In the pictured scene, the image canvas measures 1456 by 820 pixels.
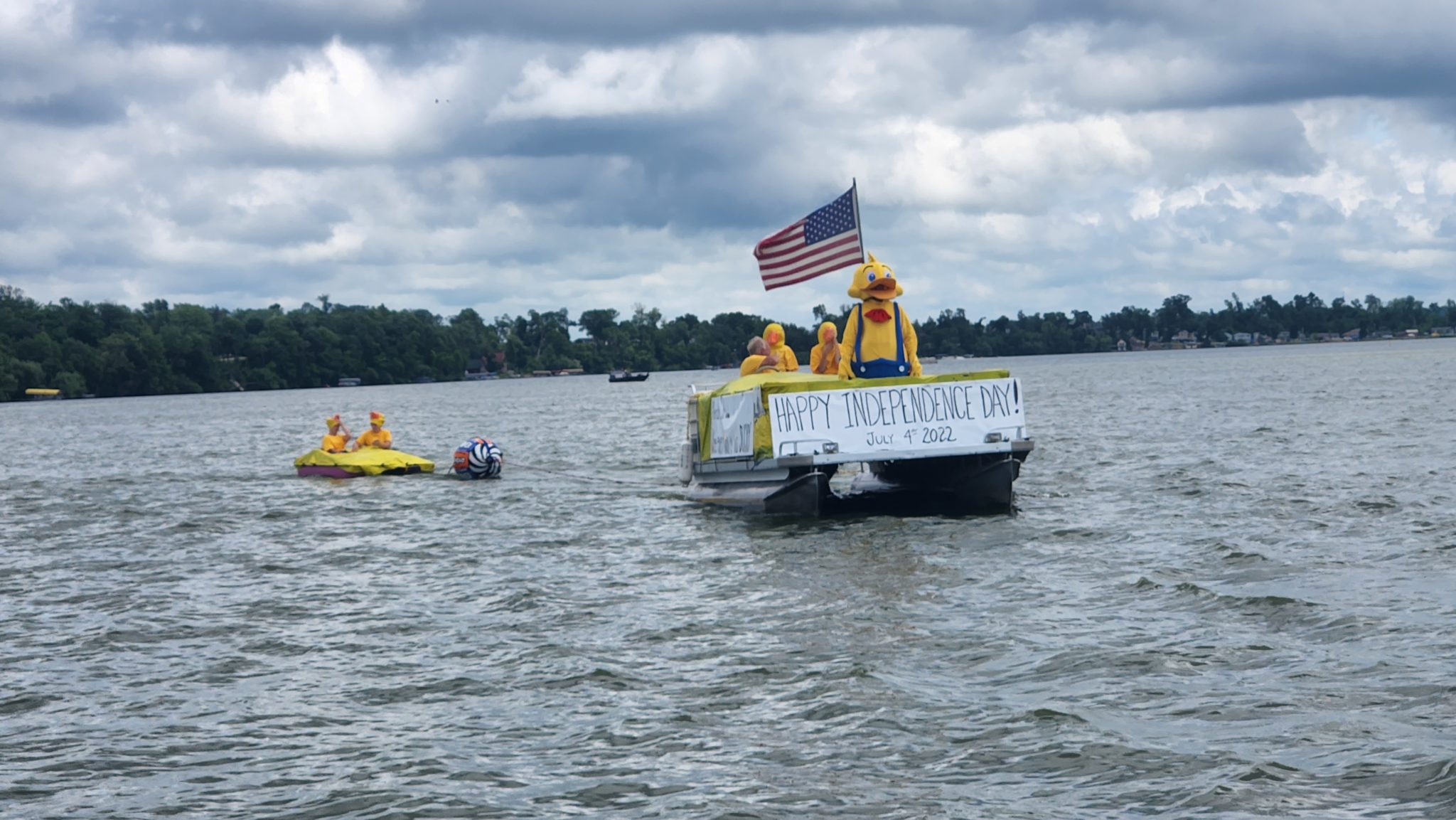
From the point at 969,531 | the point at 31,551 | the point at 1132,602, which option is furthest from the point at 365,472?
the point at 1132,602

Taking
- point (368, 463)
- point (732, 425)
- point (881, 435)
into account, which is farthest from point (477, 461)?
point (881, 435)

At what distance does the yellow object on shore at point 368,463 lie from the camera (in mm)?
30875

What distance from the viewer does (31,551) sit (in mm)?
20188

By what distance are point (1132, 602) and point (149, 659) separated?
26.3 feet

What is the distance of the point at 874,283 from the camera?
20.2 metres

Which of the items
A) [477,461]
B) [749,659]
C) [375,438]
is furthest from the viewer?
[375,438]

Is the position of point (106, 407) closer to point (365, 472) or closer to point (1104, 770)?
point (365, 472)

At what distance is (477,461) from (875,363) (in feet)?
40.5

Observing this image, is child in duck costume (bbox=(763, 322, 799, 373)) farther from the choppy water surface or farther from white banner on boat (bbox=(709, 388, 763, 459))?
the choppy water surface

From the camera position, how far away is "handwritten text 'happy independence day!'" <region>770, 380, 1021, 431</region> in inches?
753

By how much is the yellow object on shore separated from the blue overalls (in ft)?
44.6

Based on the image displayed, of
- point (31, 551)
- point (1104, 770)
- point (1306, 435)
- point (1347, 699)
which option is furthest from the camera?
point (1306, 435)

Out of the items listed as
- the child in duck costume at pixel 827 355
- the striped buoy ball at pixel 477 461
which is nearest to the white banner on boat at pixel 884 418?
the child in duck costume at pixel 827 355

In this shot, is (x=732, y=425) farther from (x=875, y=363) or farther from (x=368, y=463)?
(x=368, y=463)
